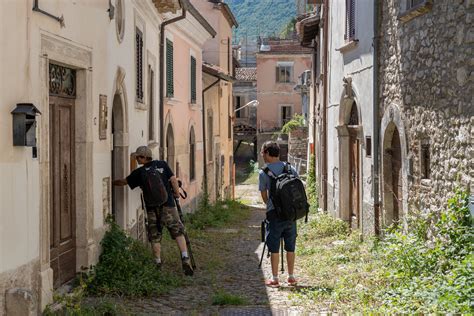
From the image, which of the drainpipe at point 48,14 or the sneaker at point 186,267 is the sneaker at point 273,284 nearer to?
the sneaker at point 186,267

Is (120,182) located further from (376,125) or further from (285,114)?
(285,114)

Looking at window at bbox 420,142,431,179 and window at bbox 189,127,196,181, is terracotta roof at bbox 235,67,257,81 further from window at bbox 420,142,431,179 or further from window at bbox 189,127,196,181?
window at bbox 420,142,431,179

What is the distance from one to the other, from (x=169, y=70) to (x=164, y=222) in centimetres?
718

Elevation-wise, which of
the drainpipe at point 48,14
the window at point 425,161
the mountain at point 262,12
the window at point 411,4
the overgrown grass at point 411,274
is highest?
the mountain at point 262,12

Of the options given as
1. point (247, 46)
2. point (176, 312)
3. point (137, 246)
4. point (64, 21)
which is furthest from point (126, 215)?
point (247, 46)

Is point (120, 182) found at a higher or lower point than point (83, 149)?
lower

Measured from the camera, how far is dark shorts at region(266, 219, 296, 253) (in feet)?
28.2

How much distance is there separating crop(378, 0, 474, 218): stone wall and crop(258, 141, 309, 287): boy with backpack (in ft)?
5.10

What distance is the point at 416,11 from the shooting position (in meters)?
8.56

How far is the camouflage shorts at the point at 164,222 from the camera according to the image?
31.3 feet

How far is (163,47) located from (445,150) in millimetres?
8193

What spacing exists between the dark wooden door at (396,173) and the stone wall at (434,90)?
0.57 m

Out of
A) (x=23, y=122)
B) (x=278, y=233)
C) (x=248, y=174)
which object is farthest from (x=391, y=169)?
(x=248, y=174)

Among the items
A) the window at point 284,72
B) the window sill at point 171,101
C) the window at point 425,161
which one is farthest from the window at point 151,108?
the window at point 284,72
